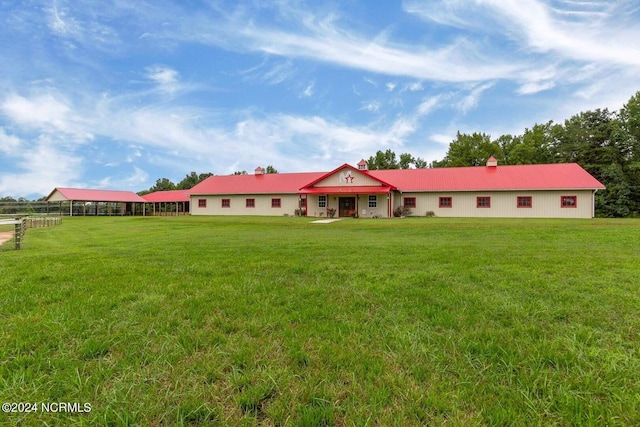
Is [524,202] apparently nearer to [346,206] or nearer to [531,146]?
[346,206]

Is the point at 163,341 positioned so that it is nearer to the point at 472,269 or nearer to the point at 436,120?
the point at 472,269

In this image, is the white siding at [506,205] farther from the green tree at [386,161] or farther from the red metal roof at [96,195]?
the red metal roof at [96,195]

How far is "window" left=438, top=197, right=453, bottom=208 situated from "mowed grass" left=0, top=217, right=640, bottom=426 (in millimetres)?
22132

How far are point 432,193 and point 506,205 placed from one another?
5.72m

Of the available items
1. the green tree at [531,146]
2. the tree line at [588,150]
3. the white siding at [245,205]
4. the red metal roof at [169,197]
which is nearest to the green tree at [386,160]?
the tree line at [588,150]

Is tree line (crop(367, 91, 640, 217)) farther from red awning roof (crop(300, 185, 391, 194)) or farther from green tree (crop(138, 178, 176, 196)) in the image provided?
green tree (crop(138, 178, 176, 196))

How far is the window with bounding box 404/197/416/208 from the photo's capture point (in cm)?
2744

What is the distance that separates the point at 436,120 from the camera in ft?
91.5

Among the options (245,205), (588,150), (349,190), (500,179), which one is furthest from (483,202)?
(588,150)

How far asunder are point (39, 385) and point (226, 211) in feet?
104

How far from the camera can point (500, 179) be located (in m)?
26.5

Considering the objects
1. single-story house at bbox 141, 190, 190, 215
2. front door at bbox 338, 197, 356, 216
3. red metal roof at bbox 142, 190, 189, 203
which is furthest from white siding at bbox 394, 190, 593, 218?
single-story house at bbox 141, 190, 190, 215

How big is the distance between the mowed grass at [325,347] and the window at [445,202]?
22.1m

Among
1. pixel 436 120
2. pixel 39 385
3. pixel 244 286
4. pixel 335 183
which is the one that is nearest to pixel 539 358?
pixel 244 286
